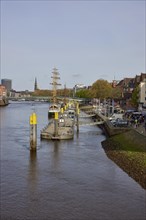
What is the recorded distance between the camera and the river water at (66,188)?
63.4ft

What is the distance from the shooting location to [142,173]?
25.9 metres

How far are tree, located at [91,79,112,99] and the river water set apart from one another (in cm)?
10874

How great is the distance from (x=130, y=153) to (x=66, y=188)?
433 inches

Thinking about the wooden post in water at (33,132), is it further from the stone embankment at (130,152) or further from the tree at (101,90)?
the tree at (101,90)

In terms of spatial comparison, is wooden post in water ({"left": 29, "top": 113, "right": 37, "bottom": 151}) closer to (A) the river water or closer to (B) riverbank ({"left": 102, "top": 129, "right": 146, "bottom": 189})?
(A) the river water

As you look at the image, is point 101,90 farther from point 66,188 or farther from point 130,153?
point 66,188

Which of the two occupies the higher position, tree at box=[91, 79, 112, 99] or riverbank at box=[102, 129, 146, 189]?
tree at box=[91, 79, 112, 99]

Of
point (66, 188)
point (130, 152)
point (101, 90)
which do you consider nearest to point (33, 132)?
point (130, 152)

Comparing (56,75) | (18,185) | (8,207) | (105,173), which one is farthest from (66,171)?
(56,75)

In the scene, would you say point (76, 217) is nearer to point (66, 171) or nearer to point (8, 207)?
point (8, 207)

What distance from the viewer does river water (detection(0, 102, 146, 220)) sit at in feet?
63.4

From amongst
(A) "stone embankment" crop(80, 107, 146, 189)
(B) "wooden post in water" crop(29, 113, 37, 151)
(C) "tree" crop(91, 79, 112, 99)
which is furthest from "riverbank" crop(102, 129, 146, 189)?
(C) "tree" crop(91, 79, 112, 99)

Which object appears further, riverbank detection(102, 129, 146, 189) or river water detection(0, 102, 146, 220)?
riverbank detection(102, 129, 146, 189)

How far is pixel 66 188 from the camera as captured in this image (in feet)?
77.6
